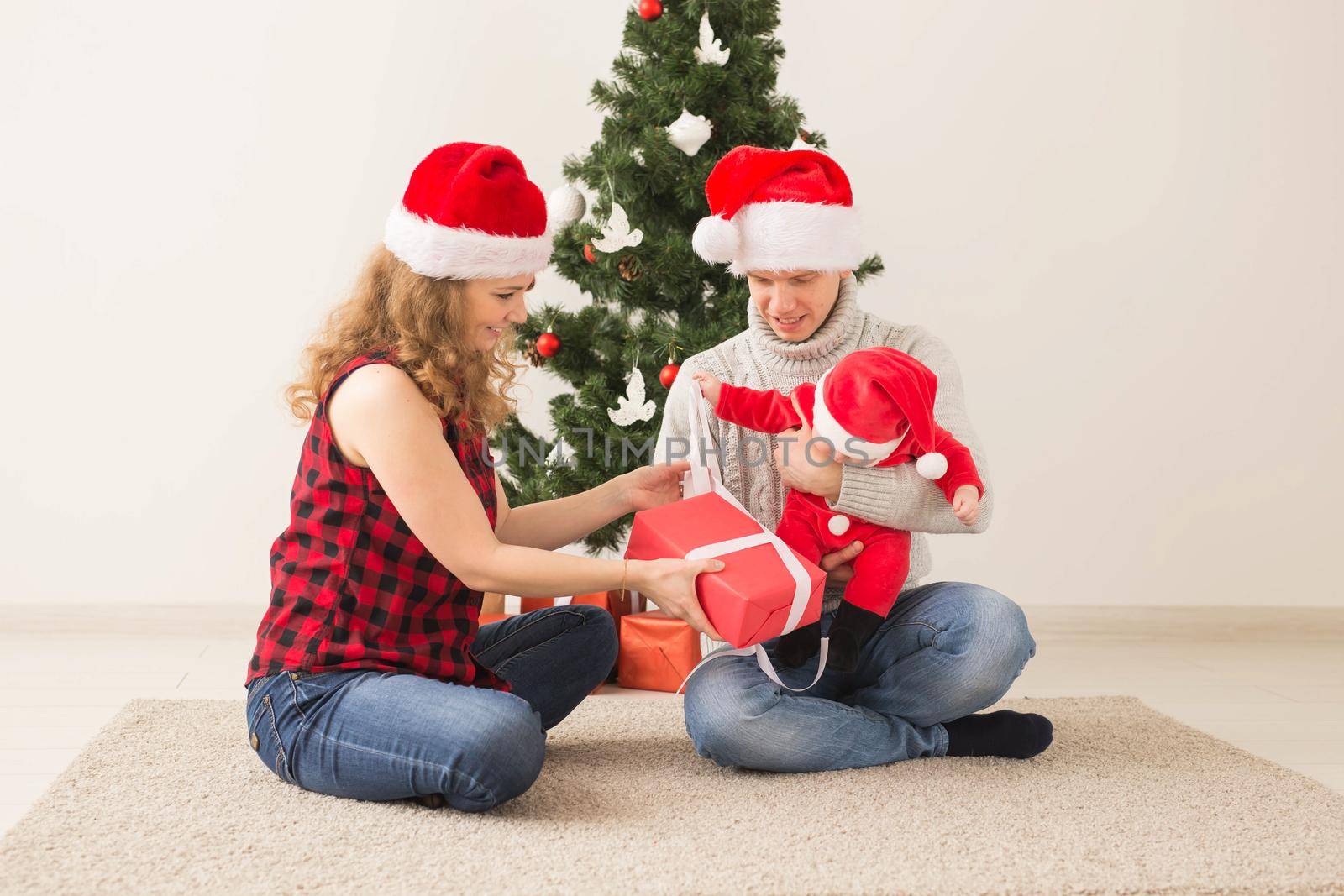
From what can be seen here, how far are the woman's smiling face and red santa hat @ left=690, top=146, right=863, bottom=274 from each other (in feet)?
1.07

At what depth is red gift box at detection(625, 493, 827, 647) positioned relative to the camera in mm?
1608

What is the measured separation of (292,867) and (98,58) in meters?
2.43

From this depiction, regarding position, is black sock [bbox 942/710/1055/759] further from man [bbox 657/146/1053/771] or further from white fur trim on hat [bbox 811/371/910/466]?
white fur trim on hat [bbox 811/371/910/466]

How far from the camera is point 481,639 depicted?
1933 mm

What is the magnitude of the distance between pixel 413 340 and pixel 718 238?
1.67 feet

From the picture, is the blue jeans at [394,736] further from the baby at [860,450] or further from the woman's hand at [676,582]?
the baby at [860,450]

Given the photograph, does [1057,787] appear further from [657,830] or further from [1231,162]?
[1231,162]

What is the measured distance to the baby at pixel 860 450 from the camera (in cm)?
168

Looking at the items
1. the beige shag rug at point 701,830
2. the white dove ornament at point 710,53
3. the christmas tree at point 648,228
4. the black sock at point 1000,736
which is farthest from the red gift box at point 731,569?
the white dove ornament at point 710,53

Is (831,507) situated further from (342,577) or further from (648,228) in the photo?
(648,228)

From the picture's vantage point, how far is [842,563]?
1.80 m

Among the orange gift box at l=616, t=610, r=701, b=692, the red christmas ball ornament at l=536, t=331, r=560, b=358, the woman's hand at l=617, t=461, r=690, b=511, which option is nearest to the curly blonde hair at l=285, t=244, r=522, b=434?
the woman's hand at l=617, t=461, r=690, b=511

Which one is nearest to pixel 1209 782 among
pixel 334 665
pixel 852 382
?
pixel 852 382

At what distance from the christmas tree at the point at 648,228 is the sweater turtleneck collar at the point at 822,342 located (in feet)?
1.45
